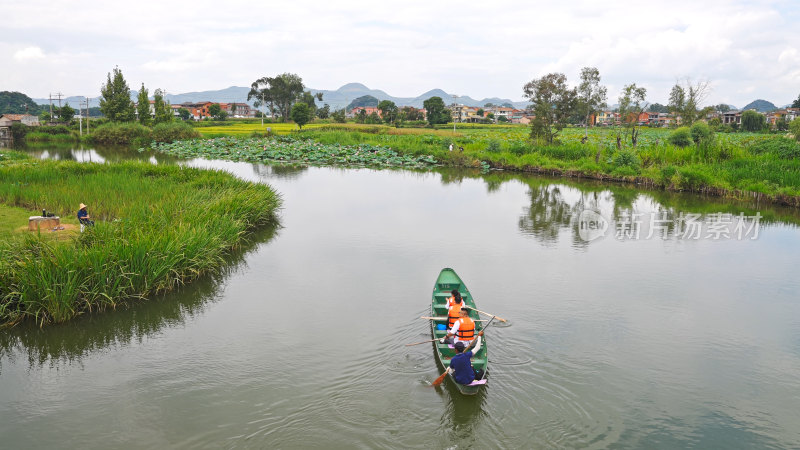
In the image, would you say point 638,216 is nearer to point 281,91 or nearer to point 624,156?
point 624,156

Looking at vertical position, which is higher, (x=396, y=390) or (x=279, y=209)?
(x=279, y=209)

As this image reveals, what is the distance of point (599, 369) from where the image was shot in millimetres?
7699

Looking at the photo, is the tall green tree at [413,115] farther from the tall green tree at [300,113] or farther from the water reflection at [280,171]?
the water reflection at [280,171]

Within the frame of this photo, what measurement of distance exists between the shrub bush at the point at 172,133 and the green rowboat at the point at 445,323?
1758 inches

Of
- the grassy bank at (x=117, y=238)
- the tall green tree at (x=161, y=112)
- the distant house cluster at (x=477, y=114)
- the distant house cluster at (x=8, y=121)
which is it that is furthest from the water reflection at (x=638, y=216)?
the distant house cluster at (x=8, y=121)

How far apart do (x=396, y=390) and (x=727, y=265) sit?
10331 mm

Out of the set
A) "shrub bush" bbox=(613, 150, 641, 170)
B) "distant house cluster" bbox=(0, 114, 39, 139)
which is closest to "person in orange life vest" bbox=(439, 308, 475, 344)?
"shrub bush" bbox=(613, 150, 641, 170)

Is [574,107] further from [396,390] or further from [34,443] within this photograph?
[34,443]

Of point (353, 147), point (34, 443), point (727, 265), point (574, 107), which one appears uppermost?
point (574, 107)

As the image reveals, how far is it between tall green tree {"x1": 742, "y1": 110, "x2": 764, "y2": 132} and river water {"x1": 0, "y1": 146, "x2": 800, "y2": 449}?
197ft

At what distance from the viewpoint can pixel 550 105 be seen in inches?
1438

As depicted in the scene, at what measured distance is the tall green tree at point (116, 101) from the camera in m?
54.5

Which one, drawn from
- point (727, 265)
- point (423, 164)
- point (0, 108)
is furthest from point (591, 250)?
point (0, 108)

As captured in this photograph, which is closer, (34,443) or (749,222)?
(34,443)
